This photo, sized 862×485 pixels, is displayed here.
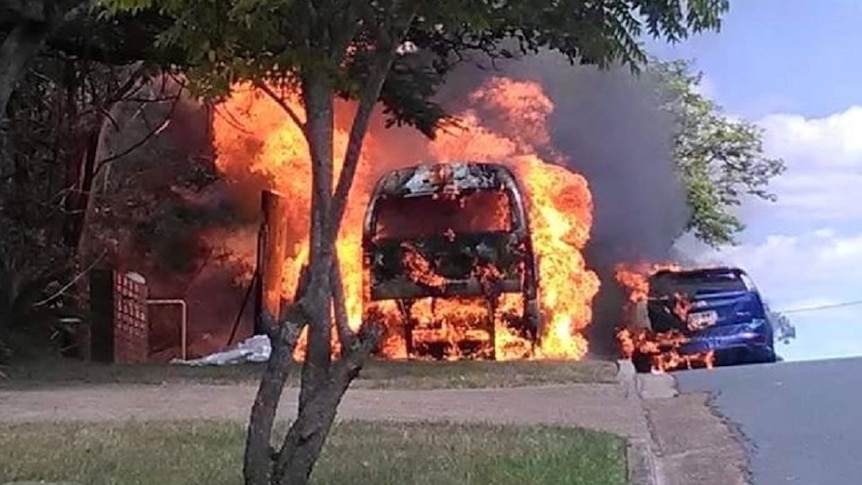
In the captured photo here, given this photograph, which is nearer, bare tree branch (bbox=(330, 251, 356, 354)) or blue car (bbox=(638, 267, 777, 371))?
bare tree branch (bbox=(330, 251, 356, 354))

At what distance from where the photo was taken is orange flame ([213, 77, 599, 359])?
1567 centimetres

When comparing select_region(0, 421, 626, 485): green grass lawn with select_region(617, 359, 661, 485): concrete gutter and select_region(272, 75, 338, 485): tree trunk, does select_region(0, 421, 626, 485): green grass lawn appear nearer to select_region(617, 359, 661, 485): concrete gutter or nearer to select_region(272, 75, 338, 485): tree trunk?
select_region(617, 359, 661, 485): concrete gutter

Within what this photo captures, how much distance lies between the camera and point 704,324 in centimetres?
1658

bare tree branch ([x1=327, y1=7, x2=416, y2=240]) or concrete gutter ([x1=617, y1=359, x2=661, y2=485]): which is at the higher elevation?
bare tree branch ([x1=327, y1=7, x2=416, y2=240])

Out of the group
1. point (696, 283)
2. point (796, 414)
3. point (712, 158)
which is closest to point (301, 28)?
point (796, 414)

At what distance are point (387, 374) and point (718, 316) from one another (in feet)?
16.1

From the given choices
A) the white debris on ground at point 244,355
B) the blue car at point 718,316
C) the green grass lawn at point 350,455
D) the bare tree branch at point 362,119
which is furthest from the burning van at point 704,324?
the bare tree branch at point 362,119

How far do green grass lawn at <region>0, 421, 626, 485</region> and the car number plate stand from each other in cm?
788

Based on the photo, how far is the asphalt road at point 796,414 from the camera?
7.90 meters

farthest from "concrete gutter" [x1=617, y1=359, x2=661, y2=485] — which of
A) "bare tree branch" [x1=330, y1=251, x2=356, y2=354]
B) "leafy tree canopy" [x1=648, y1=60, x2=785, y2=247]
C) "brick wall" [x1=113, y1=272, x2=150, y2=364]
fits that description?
"leafy tree canopy" [x1=648, y1=60, x2=785, y2=247]

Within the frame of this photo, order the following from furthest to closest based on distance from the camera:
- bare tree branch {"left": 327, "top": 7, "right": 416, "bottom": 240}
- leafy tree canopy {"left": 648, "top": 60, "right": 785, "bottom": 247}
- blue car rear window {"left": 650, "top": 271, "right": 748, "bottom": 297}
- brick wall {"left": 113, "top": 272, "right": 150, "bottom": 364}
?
leafy tree canopy {"left": 648, "top": 60, "right": 785, "bottom": 247}, brick wall {"left": 113, "top": 272, "right": 150, "bottom": 364}, blue car rear window {"left": 650, "top": 271, "right": 748, "bottom": 297}, bare tree branch {"left": 327, "top": 7, "right": 416, "bottom": 240}

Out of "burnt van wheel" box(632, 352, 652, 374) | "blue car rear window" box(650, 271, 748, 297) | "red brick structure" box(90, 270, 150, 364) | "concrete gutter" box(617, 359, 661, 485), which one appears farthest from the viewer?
"red brick structure" box(90, 270, 150, 364)

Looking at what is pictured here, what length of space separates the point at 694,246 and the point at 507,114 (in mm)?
10566

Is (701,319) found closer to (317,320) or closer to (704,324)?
(704,324)
